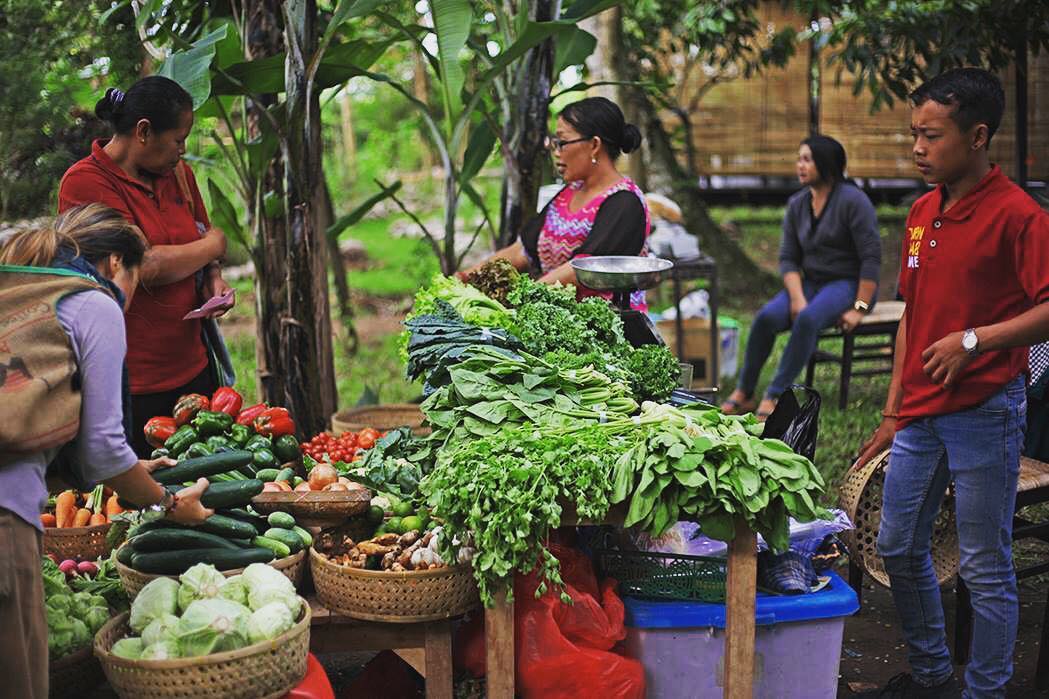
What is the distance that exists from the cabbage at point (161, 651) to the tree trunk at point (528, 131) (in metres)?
3.95

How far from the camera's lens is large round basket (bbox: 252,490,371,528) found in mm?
3439

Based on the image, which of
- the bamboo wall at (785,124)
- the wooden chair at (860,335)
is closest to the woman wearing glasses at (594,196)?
the wooden chair at (860,335)

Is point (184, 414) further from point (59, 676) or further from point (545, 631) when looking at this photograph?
point (545, 631)

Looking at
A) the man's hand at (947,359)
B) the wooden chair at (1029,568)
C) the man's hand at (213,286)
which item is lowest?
the wooden chair at (1029,568)

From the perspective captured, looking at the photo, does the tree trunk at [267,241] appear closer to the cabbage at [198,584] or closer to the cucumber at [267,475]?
the cucumber at [267,475]

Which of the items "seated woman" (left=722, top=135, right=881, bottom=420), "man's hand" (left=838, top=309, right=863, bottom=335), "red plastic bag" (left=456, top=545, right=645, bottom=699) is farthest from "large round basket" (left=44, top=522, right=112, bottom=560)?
"man's hand" (left=838, top=309, right=863, bottom=335)

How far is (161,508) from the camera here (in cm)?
296

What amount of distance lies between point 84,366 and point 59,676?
958mm

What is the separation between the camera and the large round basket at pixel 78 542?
11.8 feet

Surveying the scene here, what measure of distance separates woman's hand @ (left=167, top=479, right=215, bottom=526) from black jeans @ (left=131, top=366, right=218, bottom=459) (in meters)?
1.50

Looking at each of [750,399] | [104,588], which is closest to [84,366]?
[104,588]

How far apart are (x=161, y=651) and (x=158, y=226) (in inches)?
81.7

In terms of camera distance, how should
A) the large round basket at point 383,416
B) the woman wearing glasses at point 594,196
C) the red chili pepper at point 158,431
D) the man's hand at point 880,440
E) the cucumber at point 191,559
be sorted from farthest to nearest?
the large round basket at point 383,416 → the woman wearing glasses at point 594,196 → the red chili pepper at point 158,431 → the man's hand at point 880,440 → the cucumber at point 191,559

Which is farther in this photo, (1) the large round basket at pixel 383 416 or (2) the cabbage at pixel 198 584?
(1) the large round basket at pixel 383 416
